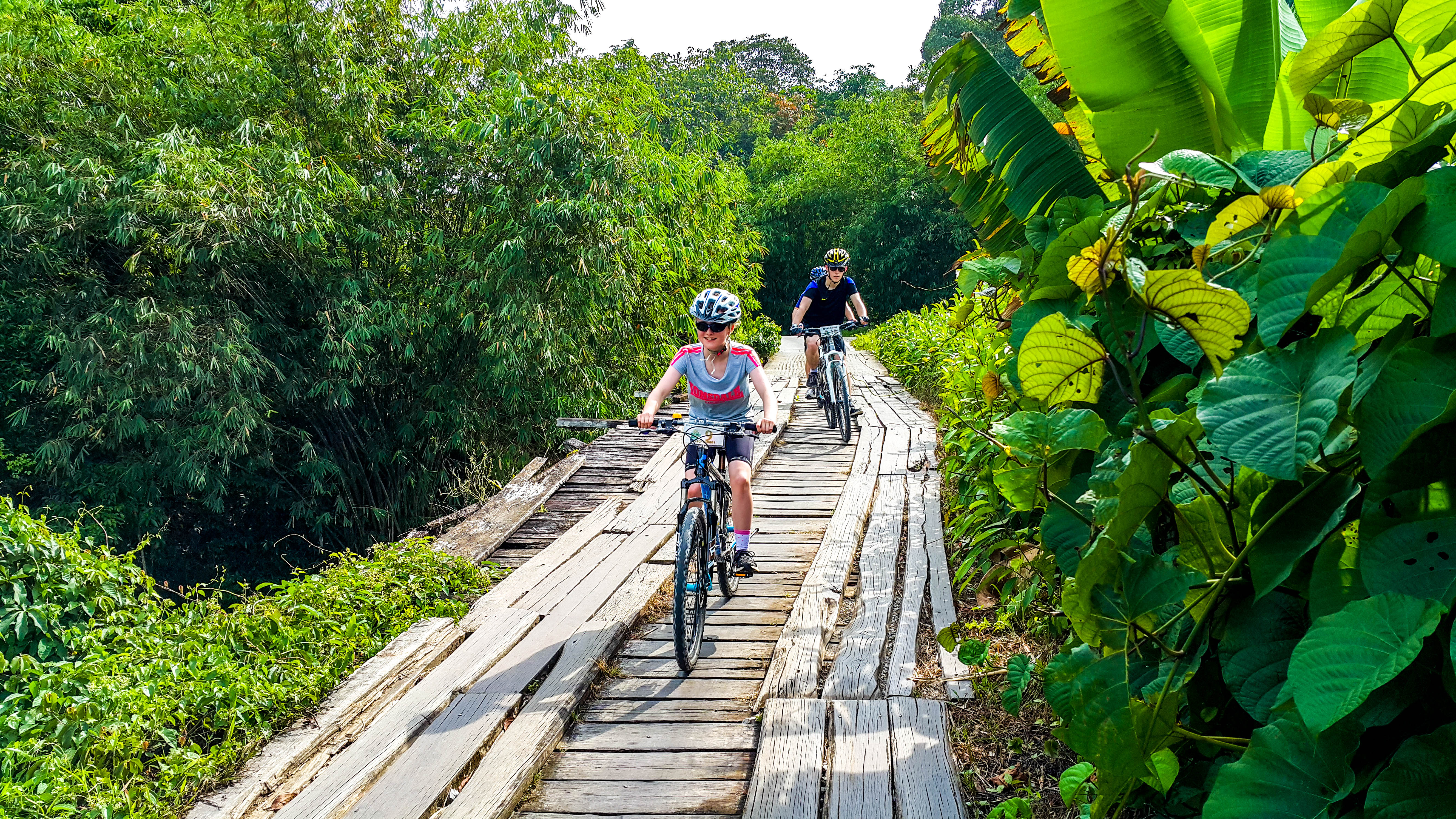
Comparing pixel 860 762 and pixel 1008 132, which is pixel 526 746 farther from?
pixel 1008 132

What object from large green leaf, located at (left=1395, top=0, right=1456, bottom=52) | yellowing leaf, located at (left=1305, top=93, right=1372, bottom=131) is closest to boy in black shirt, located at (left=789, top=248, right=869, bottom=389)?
large green leaf, located at (left=1395, top=0, right=1456, bottom=52)

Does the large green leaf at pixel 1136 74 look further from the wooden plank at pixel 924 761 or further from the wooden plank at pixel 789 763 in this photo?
the wooden plank at pixel 789 763

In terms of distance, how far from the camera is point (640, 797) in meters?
2.79

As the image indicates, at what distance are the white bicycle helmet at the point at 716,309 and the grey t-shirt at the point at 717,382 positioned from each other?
25 cm

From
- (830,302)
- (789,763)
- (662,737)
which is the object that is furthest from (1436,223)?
(830,302)

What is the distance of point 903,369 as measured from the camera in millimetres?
12703

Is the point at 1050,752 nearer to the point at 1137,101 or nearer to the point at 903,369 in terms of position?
the point at 1137,101

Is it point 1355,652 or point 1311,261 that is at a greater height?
point 1311,261

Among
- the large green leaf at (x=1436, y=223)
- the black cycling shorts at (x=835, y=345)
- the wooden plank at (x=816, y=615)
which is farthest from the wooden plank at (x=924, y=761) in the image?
the black cycling shorts at (x=835, y=345)

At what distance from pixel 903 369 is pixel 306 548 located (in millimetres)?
9423

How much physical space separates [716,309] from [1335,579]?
3173 millimetres

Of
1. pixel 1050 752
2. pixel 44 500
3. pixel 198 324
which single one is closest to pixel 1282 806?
pixel 1050 752

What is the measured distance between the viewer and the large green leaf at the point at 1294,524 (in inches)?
41.8

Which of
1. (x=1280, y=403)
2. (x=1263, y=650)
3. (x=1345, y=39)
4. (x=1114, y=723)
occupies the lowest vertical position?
(x=1114, y=723)
